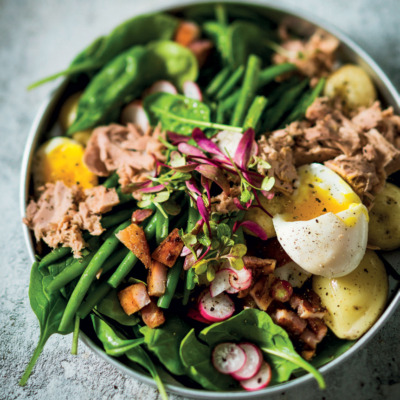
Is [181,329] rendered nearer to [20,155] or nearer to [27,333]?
[27,333]

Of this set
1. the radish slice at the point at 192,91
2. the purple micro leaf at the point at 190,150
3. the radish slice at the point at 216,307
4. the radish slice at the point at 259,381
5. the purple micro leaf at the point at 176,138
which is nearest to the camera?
the radish slice at the point at 259,381

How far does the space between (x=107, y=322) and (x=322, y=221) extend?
3.48ft

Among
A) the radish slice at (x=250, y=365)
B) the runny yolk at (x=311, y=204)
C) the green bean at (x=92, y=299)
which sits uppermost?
the runny yolk at (x=311, y=204)

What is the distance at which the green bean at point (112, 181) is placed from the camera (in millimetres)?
2180

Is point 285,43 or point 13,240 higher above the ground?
point 285,43

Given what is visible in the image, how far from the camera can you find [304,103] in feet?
7.85

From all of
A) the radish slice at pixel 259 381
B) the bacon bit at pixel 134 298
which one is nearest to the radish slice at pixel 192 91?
the bacon bit at pixel 134 298

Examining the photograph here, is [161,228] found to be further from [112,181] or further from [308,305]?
[308,305]

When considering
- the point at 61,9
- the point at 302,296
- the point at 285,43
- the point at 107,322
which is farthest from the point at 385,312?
the point at 61,9

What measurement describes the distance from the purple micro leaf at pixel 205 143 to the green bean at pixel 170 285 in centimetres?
53

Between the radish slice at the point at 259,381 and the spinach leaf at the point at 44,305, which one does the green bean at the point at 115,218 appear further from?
the radish slice at the point at 259,381

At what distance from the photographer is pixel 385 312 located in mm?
1884

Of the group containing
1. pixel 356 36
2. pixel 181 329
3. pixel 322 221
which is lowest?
pixel 181 329

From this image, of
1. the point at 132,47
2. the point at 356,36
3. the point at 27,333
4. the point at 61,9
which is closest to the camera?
the point at 27,333
